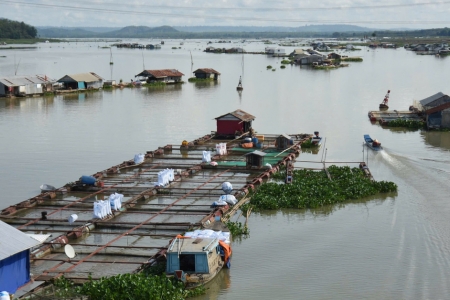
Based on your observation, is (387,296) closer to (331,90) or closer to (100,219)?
(100,219)

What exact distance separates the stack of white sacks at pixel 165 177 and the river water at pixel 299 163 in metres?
2.93

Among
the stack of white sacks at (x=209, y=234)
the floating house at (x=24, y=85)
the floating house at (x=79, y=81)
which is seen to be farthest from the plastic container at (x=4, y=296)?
the floating house at (x=79, y=81)

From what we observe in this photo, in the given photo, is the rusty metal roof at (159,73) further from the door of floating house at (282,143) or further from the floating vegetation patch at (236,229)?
the floating vegetation patch at (236,229)

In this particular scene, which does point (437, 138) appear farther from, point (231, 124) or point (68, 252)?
point (68, 252)

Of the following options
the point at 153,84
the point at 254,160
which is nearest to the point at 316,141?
the point at 254,160

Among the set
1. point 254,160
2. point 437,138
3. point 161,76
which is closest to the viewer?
point 254,160

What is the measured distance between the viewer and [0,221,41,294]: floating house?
10.1 m

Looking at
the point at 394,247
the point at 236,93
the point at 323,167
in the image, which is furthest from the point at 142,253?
the point at 236,93

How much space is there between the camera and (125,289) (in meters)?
10.1

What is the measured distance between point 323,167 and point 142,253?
8.84 meters

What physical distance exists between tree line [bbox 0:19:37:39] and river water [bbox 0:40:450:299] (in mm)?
83059

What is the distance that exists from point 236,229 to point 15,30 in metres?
117

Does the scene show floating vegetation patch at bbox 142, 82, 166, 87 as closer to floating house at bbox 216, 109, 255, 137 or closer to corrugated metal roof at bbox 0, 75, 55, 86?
corrugated metal roof at bbox 0, 75, 55, 86

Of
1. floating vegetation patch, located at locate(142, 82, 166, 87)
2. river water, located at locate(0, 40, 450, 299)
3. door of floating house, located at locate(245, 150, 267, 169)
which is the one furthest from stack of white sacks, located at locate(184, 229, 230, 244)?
floating vegetation patch, located at locate(142, 82, 166, 87)
